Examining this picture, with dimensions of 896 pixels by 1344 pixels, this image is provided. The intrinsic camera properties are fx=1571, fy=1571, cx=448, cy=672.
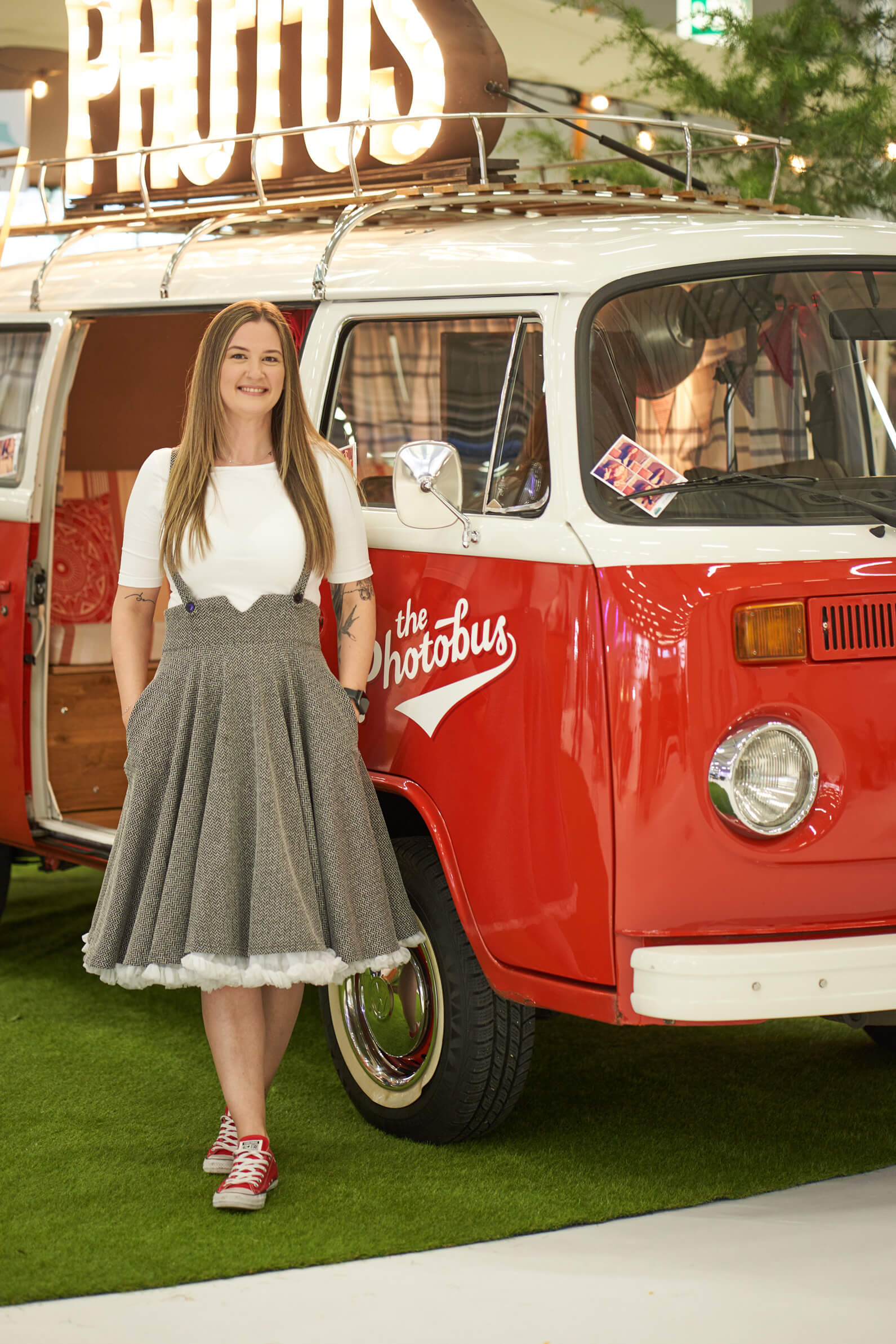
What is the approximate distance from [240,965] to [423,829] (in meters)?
0.79

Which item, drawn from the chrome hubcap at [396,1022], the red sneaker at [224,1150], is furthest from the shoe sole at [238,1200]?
the chrome hubcap at [396,1022]

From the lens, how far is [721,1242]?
3.48 m

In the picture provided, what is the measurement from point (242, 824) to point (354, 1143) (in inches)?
40.5

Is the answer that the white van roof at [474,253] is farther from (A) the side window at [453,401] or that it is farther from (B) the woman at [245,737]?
(B) the woman at [245,737]

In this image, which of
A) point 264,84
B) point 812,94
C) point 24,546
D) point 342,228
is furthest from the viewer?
point 812,94

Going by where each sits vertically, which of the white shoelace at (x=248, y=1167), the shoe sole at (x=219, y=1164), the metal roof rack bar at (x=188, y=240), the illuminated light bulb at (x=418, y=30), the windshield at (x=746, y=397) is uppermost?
the illuminated light bulb at (x=418, y=30)

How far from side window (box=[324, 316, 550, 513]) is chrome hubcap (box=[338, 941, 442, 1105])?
47.4 inches

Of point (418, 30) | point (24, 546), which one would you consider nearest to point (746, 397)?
point (418, 30)

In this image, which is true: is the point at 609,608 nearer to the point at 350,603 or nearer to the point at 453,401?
the point at 350,603

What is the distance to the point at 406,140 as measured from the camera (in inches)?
195

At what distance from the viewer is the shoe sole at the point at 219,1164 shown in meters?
3.81

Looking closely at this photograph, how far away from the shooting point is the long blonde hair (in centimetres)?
363

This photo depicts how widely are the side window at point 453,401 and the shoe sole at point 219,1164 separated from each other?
5.52 feet

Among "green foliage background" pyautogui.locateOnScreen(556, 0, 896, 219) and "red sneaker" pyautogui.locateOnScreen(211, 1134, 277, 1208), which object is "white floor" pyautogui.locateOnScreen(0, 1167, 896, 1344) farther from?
"green foliage background" pyautogui.locateOnScreen(556, 0, 896, 219)
